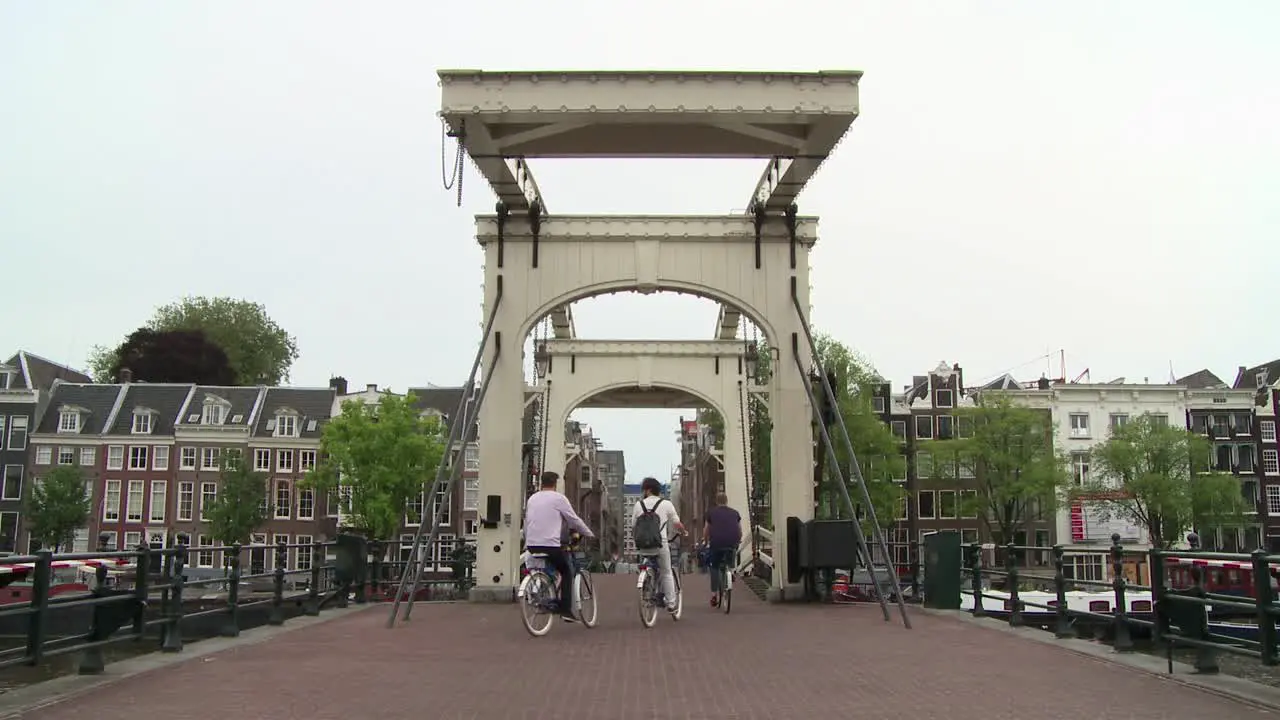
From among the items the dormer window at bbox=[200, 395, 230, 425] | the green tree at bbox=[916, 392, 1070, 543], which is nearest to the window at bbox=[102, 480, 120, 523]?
the dormer window at bbox=[200, 395, 230, 425]

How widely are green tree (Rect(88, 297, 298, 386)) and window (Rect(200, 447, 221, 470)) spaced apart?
10101 mm

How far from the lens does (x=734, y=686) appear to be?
697 centimetres

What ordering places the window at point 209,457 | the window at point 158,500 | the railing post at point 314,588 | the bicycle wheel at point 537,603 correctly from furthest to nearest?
the window at point 209,457
the window at point 158,500
the railing post at point 314,588
the bicycle wheel at point 537,603

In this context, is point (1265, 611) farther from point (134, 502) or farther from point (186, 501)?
point (134, 502)

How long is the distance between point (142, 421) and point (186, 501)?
4544 mm

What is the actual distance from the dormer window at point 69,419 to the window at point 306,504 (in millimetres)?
11286

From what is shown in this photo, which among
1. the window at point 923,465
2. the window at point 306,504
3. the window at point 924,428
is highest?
the window at point 924,428

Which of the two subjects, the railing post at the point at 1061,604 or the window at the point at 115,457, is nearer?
the railing post at the point at 1061,604

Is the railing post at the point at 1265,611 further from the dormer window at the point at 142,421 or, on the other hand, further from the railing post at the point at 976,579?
the dormer window at the point at 142,421

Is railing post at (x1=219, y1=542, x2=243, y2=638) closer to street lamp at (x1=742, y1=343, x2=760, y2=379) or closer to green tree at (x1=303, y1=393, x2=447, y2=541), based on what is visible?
street lamp at (x1=742, y1=343, x2=760, y2=379)

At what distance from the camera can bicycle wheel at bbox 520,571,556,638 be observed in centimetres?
974

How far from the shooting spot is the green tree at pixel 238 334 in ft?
205

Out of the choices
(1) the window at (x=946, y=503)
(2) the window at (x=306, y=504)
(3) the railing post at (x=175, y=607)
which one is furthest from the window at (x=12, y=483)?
(3) the railing post at (x=175, y=607)

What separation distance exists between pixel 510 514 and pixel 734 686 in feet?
27.5
